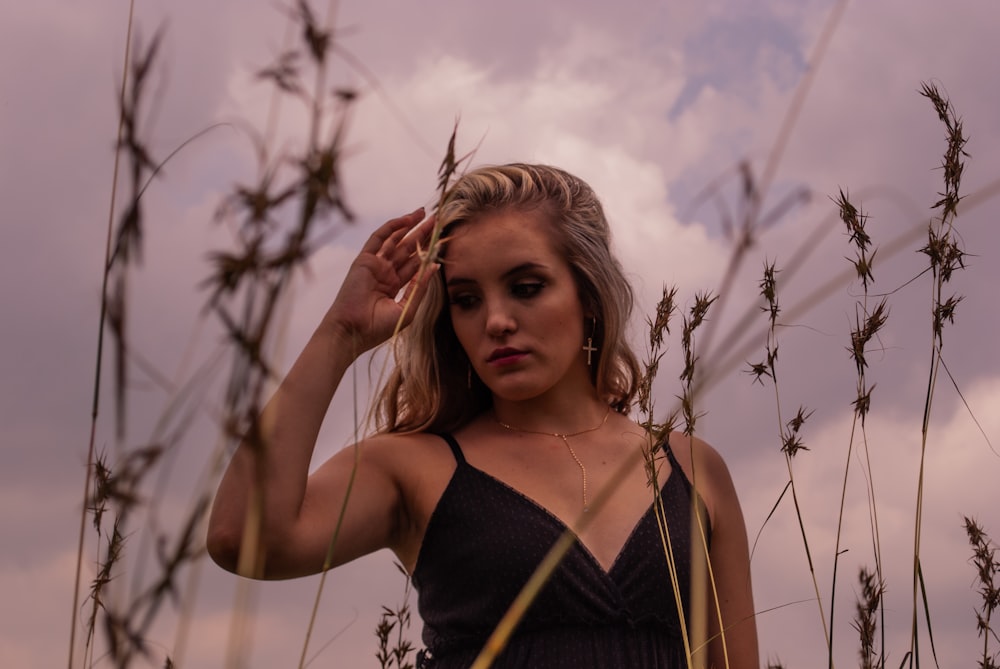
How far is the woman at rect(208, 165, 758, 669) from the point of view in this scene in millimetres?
2881

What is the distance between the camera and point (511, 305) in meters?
3.02

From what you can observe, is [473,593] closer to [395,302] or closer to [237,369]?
[395,302]

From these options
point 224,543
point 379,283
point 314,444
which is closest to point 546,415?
point 379,283

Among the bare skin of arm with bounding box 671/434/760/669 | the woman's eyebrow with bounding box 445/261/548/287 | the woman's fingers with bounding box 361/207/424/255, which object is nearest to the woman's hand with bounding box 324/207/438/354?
the woman's fingers with bounding box 361/207/424/255

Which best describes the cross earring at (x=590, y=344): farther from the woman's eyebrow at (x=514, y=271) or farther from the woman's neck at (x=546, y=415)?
the woman's eyebrow at (x=514, y=271)

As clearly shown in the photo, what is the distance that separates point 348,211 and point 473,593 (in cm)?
240

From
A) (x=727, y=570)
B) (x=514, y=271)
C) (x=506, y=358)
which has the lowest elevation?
(x=727, y=570)

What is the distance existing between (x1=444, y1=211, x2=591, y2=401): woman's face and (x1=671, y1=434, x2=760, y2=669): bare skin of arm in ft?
1.99

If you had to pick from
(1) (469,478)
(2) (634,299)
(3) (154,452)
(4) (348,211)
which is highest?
(2) (634,299)

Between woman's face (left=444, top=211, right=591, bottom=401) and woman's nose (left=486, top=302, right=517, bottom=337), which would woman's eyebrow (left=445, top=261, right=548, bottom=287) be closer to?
woman's face (left=444, top=211, right=591, bottom=401)

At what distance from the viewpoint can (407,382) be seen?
11.6 ft

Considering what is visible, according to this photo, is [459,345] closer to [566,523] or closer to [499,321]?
[499,321]

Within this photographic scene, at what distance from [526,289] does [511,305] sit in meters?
0.08

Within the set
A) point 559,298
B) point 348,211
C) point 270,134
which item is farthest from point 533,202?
point 348,211
